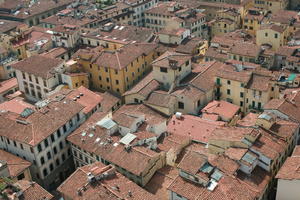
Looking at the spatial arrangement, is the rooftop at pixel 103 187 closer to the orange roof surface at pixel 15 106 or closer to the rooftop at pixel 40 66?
the orange roof surface at pixel 15 106

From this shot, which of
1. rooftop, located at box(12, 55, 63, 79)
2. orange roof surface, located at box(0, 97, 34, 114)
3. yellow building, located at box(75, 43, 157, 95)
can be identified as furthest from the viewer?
yellow building, located at box(75, 43, 157, 95)

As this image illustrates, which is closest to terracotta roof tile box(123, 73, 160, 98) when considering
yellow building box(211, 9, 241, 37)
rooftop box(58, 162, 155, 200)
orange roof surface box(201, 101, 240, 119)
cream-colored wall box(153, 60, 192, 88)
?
cream-colored wall box(153, 60, 192, 88)

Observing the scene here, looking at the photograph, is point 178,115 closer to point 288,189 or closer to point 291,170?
point 291,170

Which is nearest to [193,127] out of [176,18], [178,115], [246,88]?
[178,115]

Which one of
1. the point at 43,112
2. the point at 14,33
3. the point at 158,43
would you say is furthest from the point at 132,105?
the point at 14,33

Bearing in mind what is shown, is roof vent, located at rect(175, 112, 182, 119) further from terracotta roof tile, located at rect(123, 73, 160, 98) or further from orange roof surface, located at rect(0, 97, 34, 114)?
orange roof surface, located at rect(0, 97, 34, 114)

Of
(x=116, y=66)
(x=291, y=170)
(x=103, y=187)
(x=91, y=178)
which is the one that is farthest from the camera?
(x=116, y=66)
